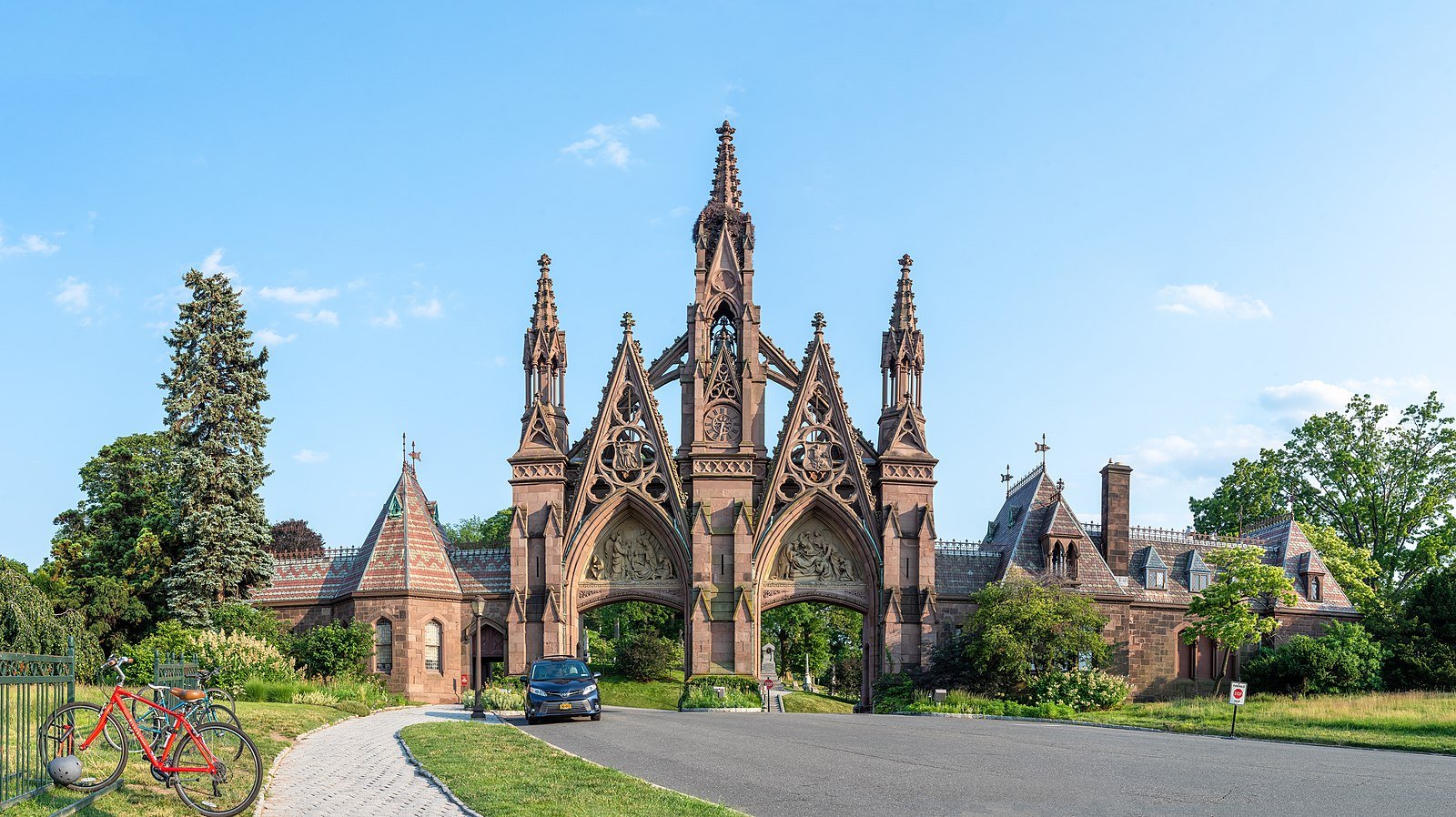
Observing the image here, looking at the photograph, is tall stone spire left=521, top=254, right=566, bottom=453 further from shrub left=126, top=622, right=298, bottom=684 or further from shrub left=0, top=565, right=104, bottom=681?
shrub left=0, top=565, right=104, bottom=681

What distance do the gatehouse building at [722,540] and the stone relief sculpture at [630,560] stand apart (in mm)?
63

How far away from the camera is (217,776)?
14461mm

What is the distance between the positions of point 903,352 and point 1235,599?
13.8 meters

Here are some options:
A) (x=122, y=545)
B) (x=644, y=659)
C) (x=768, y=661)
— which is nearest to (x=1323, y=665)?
(x=768, y=661)

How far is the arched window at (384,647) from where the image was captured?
43.6 m

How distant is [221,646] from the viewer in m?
37.8

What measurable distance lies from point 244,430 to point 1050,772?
3376 centimetres

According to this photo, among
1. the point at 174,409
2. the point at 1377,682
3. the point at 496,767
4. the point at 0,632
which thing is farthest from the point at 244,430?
the point at 1377,682

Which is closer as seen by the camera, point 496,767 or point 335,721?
point 496,767

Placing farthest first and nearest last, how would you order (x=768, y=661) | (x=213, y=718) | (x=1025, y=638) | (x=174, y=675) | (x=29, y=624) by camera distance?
1. (x=768, y=661)
2. (x=1025, y=638)
3. (x=29, y=624)
4. (x=174, y=675)
5. (x=213, y=718)

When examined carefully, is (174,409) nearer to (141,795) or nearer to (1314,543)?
(141,795)

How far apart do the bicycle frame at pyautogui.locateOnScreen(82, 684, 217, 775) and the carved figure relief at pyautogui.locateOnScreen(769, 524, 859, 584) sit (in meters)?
32.8

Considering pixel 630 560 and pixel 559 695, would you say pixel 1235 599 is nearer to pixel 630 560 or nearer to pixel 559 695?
pixel 630 560

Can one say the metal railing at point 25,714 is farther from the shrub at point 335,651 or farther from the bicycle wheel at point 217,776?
the shrub at point 335,651
